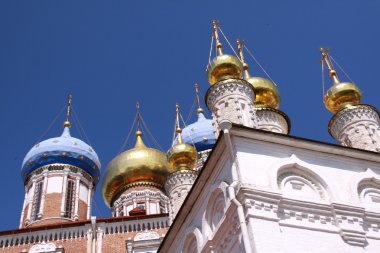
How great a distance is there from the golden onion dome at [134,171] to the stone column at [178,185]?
10.8 m

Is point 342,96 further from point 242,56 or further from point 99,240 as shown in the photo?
point 99,240

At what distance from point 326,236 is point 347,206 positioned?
27.4 inches

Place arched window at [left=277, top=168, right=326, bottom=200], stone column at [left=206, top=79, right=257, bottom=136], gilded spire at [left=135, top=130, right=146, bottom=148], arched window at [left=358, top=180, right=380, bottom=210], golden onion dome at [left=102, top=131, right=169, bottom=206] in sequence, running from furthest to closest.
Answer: gilded spire at [left=135, top=130, right=146, bottom=148] < golden onion dome at [left=102, top=131, right=169, bottom=206] < stone column at [left=206, top=79, right=257, bottom=136] < arched window at [left=358, top=180, right=380, bottom=210] < arched window at [left=277, top=168, right=326, bottom=200]

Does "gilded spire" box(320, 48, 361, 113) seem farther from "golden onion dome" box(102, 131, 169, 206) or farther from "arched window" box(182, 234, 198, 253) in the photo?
"golden onion dome" box(102, 131, 169, 206)

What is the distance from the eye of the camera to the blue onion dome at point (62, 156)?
26.7 meters

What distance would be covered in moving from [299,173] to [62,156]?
59.9 feet

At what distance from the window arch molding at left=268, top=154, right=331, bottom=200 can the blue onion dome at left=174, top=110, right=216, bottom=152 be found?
1665cm

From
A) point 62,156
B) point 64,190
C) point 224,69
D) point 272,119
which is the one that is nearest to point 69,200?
point 64,190

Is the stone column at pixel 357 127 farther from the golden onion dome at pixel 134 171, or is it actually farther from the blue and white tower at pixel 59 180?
the blue and white tower at pixel 59 180

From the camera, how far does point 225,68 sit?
14406mm

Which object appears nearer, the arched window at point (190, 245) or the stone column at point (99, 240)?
the arched window at point (190, 245)

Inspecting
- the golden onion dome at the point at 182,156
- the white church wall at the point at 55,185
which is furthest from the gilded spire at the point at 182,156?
the white church wall at the point at 55,185

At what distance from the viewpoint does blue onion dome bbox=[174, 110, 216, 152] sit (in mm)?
27203

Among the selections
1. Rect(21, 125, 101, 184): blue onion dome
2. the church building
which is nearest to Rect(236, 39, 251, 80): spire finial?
the church building
